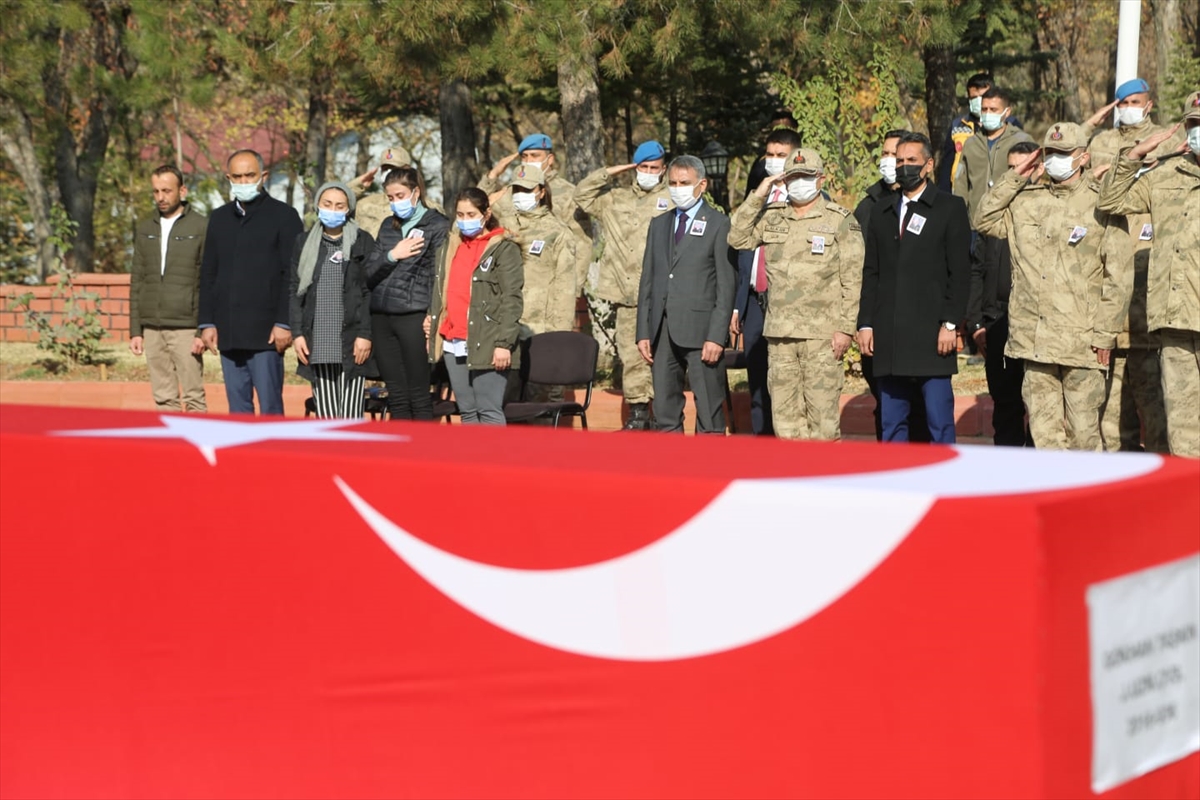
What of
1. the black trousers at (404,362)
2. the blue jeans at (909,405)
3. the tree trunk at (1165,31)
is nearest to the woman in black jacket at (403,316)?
the black trousers at (404,362)

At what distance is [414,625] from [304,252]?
6.47 metres

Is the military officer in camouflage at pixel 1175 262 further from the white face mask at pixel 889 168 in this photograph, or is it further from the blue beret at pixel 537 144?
the blue beret at pixel 537 144

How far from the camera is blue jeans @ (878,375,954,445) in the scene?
8805mm

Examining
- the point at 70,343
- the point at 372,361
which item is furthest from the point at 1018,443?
the point at 70,343

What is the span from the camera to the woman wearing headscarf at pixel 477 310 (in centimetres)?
952

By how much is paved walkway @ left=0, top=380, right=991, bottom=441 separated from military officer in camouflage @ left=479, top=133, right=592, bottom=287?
1224mm

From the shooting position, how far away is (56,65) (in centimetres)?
2078

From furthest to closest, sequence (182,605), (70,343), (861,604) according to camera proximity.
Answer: (70,343), (182,605), (861,604)

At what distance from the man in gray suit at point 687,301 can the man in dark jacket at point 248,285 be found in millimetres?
2159

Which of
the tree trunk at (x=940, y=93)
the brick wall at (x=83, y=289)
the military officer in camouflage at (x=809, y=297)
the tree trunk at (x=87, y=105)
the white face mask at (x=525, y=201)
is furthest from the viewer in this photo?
the tree trunk at (x=87, y=105)

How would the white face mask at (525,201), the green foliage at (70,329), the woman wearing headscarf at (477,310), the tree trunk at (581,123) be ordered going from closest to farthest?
1. the woman wearing headscarf at (477,310)
2. the white face mask at (525,201)
3. the tree trunk at (581,123)
4. the green foliage at (70,329)

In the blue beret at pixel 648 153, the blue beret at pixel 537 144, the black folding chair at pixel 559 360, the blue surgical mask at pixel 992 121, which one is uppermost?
the blue surgical mask at pixel 992 121

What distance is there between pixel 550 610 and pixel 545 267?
7.79 metres

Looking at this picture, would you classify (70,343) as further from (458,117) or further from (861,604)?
(861,604)
